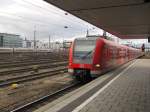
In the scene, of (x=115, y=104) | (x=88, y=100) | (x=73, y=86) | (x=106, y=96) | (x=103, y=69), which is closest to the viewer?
(x=115, y=104)

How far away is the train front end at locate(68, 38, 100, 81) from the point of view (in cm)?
1535

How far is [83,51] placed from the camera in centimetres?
1569

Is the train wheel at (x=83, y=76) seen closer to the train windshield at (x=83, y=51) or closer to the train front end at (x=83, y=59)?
the train front end at (x=83, y=59)

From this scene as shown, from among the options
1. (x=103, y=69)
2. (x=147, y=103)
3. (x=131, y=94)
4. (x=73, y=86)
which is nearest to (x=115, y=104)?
(x=147, y=103)

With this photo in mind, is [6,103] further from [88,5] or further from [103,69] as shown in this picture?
[103,69]

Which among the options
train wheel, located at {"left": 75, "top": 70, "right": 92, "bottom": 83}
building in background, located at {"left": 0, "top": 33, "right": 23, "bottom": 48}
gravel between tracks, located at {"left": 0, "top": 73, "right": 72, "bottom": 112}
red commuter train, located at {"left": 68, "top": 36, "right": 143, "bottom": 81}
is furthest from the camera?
building in background, located at {"left": 0, "top": 33, "right": 23, "bottom": 48}

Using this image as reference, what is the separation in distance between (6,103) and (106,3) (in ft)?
17.2

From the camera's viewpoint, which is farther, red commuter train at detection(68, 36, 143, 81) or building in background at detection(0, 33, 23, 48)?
building in background at detection(0, 33, 23, 48)

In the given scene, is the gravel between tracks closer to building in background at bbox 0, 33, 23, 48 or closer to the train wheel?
the train wheel

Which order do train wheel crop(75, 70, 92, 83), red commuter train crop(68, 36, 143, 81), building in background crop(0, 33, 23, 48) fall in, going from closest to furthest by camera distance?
red commuter train crop(68, 36, 143, 81) < train wheel crop(75, 70, 92, 83) < building in background crop(0, 33, 23, 48)

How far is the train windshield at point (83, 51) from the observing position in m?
15.5

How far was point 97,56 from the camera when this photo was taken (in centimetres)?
1538

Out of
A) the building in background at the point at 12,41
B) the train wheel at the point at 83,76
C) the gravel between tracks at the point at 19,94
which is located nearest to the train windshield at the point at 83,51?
the train wheel at the point at 83,76

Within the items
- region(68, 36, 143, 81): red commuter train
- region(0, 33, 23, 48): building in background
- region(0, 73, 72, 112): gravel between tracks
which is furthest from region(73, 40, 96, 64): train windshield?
region(0, 33, 23, 48): building in background
